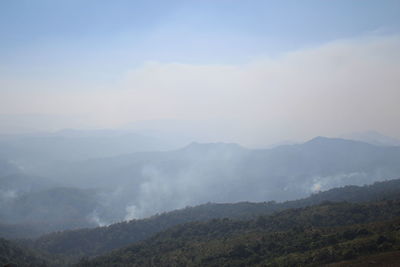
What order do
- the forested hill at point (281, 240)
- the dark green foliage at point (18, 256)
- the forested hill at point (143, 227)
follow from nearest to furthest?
the forested hill at point (281, 240) → the dark green foliage at point (18, 256) → the forested hill at point (143, 227)

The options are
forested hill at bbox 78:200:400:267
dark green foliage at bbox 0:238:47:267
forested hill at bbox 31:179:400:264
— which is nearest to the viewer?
forested hill at bbox 78:200:400:267

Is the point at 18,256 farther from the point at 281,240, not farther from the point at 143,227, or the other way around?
the point at 281,240

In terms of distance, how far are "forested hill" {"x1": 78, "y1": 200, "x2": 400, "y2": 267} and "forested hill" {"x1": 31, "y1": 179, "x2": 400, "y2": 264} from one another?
27.5m

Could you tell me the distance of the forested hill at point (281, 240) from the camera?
37625mm

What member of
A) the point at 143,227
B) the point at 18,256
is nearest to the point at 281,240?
the point at 18,256

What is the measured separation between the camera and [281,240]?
5084 cm

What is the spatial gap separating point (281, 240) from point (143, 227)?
73.4 meters

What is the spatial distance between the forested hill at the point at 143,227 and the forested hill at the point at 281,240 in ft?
90.3

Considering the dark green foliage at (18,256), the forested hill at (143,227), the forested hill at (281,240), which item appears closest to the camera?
the forested hill at (281,240)

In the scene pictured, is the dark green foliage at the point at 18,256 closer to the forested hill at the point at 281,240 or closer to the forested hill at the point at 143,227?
the forested hill at the point at 143,227

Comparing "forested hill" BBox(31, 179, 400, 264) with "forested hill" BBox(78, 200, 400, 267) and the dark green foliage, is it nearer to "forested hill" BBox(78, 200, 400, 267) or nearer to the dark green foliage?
the dark green foliage

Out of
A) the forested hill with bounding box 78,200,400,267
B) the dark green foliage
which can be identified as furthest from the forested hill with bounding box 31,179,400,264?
the forested hill with bounding box 78,200,400,267

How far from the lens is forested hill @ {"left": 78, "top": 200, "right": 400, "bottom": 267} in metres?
37.6

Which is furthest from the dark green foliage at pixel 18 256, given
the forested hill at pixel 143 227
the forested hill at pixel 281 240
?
the forested hill at pixel 281 240
